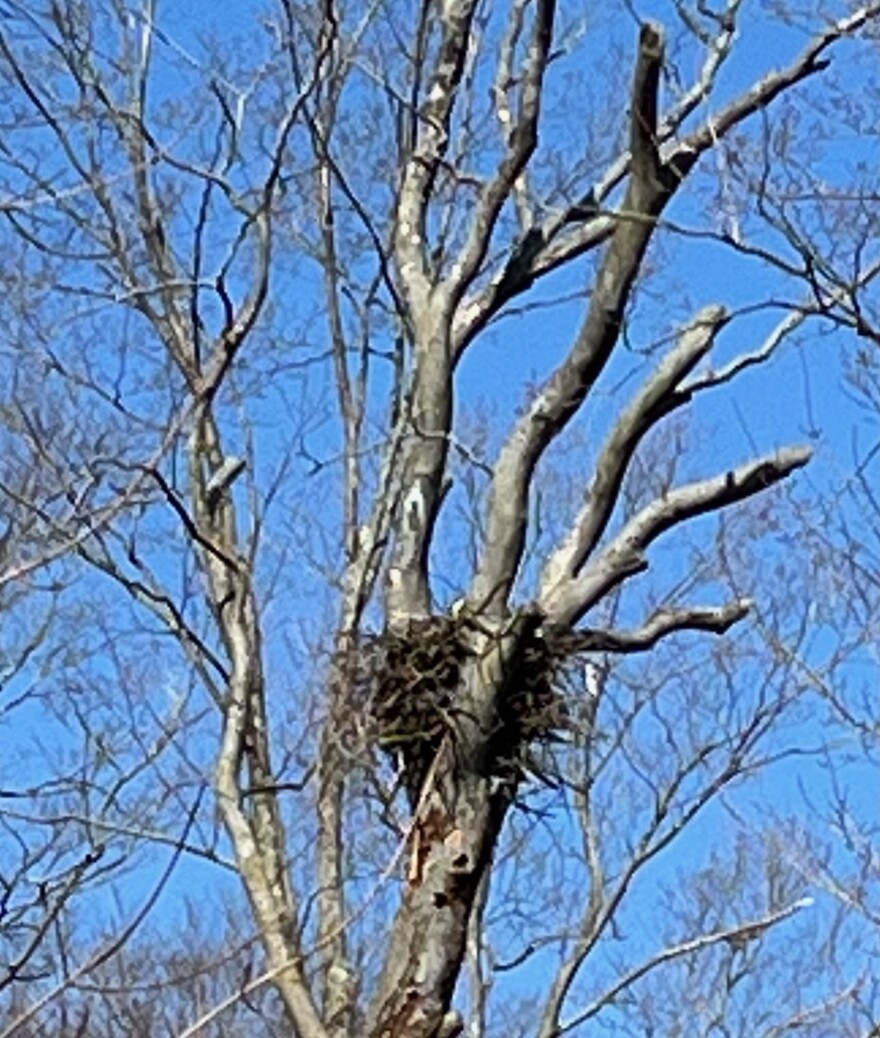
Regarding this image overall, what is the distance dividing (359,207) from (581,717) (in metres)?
3.71

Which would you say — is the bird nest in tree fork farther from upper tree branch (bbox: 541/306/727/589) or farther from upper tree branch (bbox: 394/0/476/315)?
upper tree branch (bbox: 394/0/476/315)

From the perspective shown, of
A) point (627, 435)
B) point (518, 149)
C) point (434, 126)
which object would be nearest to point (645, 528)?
point (627, 435)

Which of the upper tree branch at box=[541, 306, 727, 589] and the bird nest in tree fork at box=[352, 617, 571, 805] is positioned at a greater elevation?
the upper tree branch at box=[541, 306, 727, 589]

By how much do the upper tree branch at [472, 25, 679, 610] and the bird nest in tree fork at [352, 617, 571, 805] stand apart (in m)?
0.16

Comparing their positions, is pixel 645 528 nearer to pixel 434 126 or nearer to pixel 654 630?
pixel 654 630

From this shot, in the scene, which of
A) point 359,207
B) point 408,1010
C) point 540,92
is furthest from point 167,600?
point 408,1010

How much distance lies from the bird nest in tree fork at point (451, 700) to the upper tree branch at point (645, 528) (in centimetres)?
11

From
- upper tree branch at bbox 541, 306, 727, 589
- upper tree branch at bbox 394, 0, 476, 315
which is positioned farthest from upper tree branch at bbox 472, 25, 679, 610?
upper tree branch at bbox 394, 0, 476, 315

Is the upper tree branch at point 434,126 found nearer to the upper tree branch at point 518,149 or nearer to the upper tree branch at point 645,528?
the upper tree branch at point 518,149

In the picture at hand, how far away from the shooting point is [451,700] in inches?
195

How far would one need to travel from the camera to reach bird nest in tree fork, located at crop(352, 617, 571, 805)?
4.95 metres

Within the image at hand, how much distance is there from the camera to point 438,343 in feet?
19.6

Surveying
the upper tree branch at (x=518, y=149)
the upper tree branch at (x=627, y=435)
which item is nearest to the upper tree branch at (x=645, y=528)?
the upper tree branch at (x=627, y=435)

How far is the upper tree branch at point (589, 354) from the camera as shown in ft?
16.8
